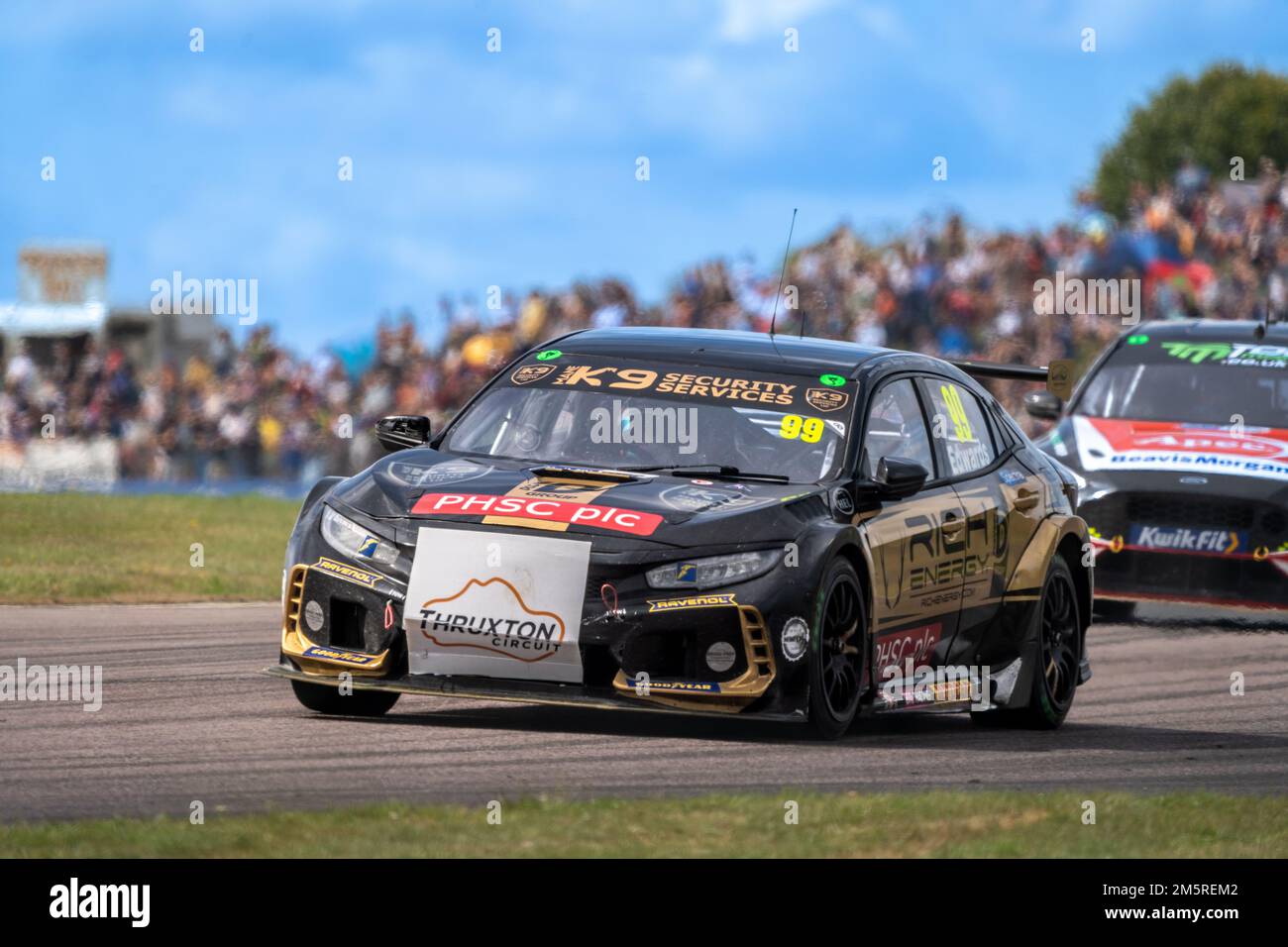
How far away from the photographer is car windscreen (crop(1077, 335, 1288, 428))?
1570 cm

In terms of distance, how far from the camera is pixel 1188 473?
14953mm

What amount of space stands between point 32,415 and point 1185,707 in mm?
17940

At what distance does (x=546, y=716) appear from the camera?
928 cm

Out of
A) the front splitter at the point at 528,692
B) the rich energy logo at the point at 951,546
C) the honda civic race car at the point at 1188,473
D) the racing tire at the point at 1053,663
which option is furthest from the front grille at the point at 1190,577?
the front splitter at the point at 528,692

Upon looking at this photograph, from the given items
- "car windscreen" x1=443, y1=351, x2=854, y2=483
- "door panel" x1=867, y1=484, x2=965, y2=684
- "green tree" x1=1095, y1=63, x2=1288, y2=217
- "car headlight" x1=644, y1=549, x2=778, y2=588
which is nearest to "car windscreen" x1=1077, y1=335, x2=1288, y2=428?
"door panel" x1=867, y1=484, x2=965, y2=684

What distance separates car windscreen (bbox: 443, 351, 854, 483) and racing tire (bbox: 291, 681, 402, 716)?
3.56 feet

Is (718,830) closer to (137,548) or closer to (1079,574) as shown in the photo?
(1079,574)

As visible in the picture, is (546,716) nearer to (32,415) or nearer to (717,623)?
(717,623)

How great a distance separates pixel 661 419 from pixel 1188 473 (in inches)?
263

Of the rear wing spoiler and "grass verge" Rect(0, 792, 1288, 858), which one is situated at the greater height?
the rear wing spoiler

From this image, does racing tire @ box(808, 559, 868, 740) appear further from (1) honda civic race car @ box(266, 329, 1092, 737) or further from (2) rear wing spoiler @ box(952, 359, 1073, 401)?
(2) rear wing spoiler @ box(952, 359, 1073, 401)

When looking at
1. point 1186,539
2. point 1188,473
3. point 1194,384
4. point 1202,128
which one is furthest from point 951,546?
point 1202,128

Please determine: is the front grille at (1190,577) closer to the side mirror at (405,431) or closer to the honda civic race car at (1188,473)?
the honda civic race car at (1188,473)
